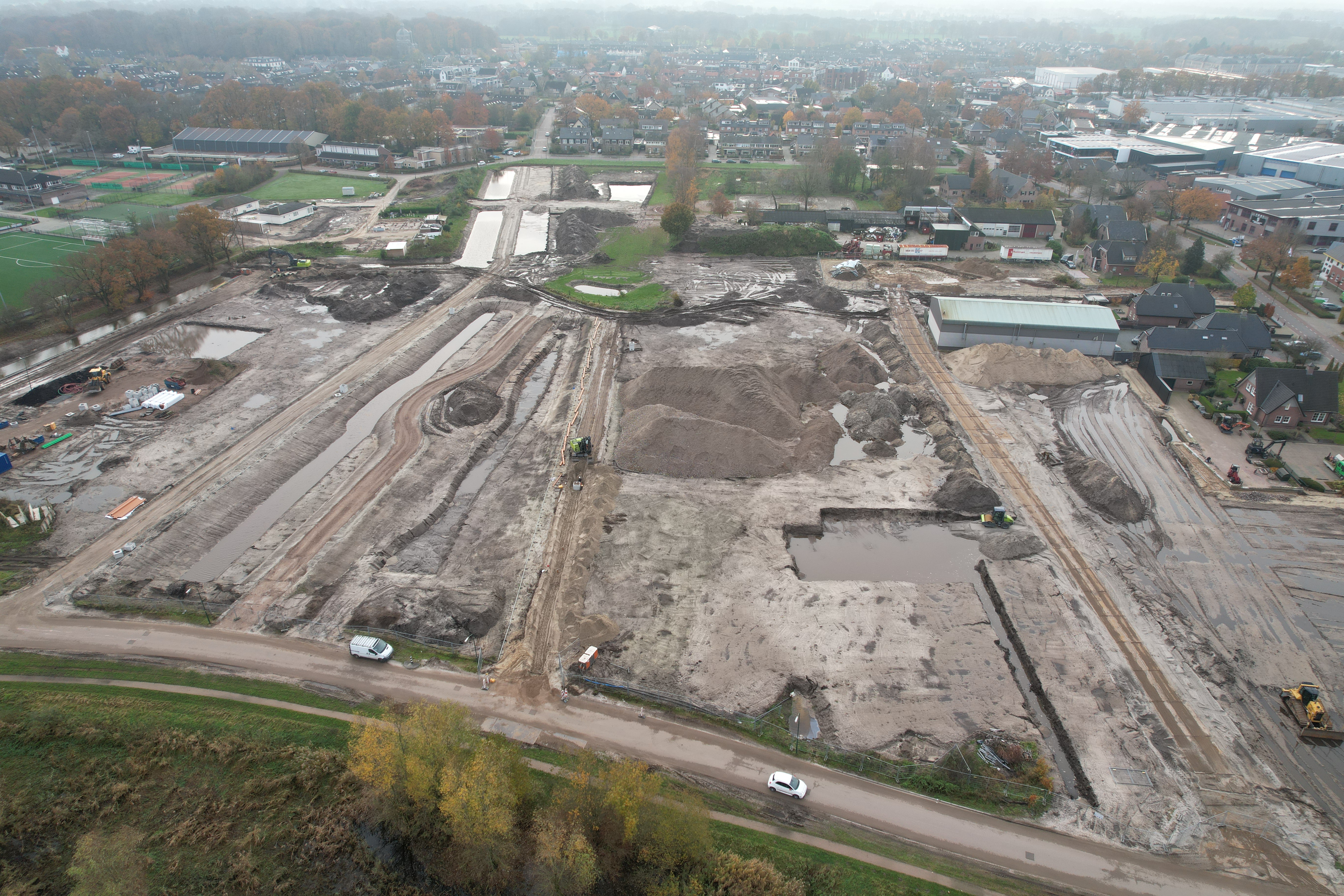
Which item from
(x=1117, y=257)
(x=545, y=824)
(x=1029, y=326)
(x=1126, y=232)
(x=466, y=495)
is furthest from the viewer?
(x=1126, y=232)

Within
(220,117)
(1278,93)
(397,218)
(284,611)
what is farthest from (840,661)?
(1278,93)

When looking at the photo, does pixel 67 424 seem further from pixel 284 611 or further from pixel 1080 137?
pixel 1080 137

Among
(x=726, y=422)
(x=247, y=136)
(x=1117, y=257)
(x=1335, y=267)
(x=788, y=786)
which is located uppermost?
(x=247, y=136)

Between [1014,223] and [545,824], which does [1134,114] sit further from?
[545,824]

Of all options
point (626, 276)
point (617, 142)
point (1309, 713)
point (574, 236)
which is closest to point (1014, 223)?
point (626, 276)

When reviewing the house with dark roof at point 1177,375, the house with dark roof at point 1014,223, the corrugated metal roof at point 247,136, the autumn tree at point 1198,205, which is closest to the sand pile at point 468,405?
the house with dark roof at point 1177,375

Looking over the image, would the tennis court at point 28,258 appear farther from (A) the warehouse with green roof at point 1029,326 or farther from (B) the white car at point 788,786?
(A) the warehouse with green roof at point 1029,326

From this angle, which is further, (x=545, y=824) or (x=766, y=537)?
(x=766, y=537)
